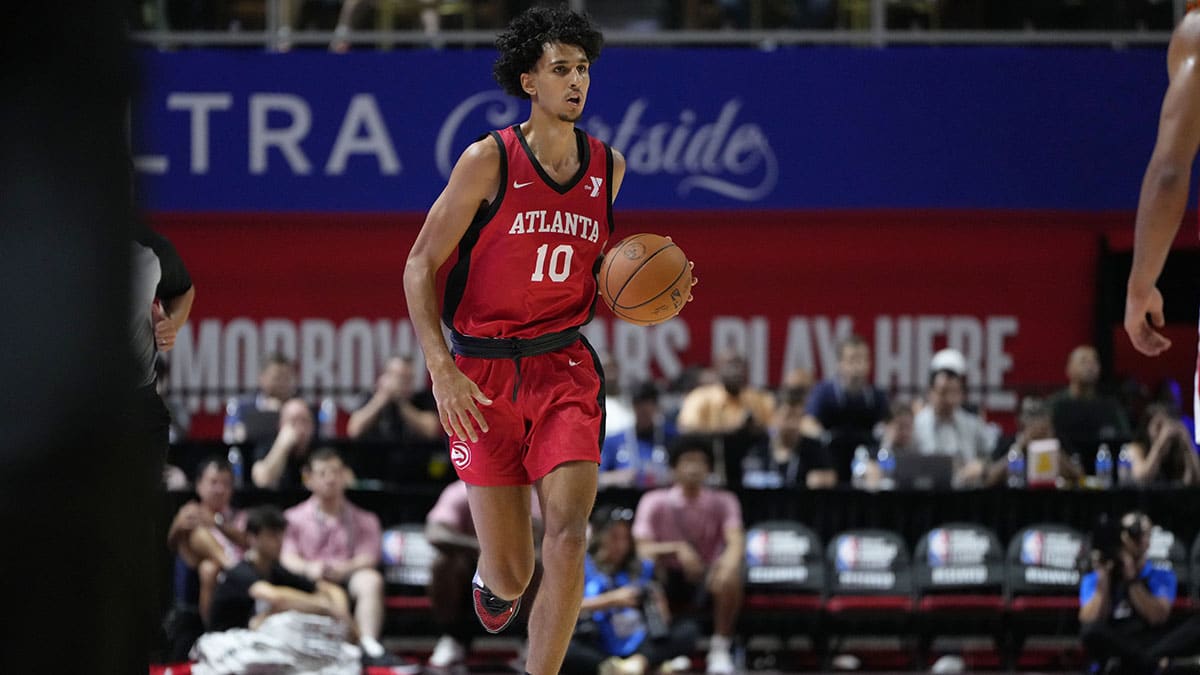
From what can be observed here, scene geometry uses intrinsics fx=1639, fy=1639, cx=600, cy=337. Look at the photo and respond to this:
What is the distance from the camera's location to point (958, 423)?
485 inches

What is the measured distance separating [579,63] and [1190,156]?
195 centimetres

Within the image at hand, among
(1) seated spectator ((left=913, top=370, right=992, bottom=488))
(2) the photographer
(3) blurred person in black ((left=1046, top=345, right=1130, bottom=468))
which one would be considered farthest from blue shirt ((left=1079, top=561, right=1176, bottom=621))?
(1) seated spectator ((left=913, top=370, right=992, bottom=488))

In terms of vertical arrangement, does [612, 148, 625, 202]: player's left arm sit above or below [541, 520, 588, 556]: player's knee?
above

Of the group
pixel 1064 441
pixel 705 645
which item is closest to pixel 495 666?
pixel 705 645

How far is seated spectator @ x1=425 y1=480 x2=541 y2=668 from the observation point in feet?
33.7

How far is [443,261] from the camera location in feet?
17.4

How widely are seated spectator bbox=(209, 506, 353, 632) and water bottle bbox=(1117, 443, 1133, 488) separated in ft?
18.5

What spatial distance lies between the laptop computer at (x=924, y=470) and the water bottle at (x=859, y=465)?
489 mm

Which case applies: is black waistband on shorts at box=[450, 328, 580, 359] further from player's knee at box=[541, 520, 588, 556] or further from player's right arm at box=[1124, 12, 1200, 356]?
player's right arm at box=[1124, 12, 1200, 356]

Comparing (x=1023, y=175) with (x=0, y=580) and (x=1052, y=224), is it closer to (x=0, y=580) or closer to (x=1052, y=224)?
(x=1052, y=224)

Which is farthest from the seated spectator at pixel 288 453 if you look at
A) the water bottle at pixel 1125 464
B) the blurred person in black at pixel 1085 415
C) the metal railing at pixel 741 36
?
the water bottle at pixel 1125 464

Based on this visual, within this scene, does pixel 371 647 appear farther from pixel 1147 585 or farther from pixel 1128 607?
pixel 1147 585

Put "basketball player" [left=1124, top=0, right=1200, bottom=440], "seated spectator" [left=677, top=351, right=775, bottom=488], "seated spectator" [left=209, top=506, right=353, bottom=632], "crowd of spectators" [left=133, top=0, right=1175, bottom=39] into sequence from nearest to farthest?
"basketball player" [left=1124, top=0, right=1200, bottom=440] < "seated spectator" [left=209, top=506, right=353, bottom=632] < "seated spectator" [left=677, top=351, right=775, bottom=488] < "crowd of spectators" [left=133, top=0, right=1175, bottom=39]

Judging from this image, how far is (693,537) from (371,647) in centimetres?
226
